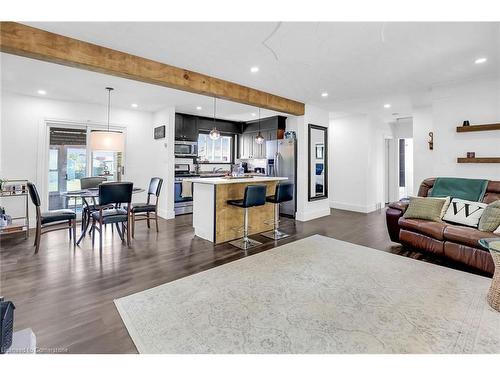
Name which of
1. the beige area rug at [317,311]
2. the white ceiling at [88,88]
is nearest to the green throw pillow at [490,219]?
the beige area rug at [317,311]

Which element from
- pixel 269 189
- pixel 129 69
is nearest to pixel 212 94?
pixel 129 69

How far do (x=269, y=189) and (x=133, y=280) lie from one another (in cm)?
304

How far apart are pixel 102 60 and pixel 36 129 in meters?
3.44

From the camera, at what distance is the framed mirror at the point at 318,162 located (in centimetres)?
612

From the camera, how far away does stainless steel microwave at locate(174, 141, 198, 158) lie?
21.8ft

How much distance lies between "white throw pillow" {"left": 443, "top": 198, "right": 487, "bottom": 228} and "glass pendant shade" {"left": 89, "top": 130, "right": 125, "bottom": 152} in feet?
17.3

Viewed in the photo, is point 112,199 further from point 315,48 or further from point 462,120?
point 462,120

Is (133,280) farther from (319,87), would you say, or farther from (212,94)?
(319,87)

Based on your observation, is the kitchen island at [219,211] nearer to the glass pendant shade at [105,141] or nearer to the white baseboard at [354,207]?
the glass pendant shade at [105,141]

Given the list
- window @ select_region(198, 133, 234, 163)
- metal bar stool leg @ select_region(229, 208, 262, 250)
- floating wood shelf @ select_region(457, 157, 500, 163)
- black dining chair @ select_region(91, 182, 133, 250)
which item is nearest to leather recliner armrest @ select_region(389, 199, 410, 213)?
floating wood shelf @ select_region(457, 157, 500, 163)

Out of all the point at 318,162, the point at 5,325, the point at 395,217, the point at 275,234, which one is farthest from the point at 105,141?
the point at 395,217

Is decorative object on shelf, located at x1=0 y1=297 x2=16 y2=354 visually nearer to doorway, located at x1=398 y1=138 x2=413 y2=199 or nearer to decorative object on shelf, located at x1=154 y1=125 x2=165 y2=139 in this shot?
decorative object on shelf, located at x1=154 y1=125 x2=165 y2=139

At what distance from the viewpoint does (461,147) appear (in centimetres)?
429
